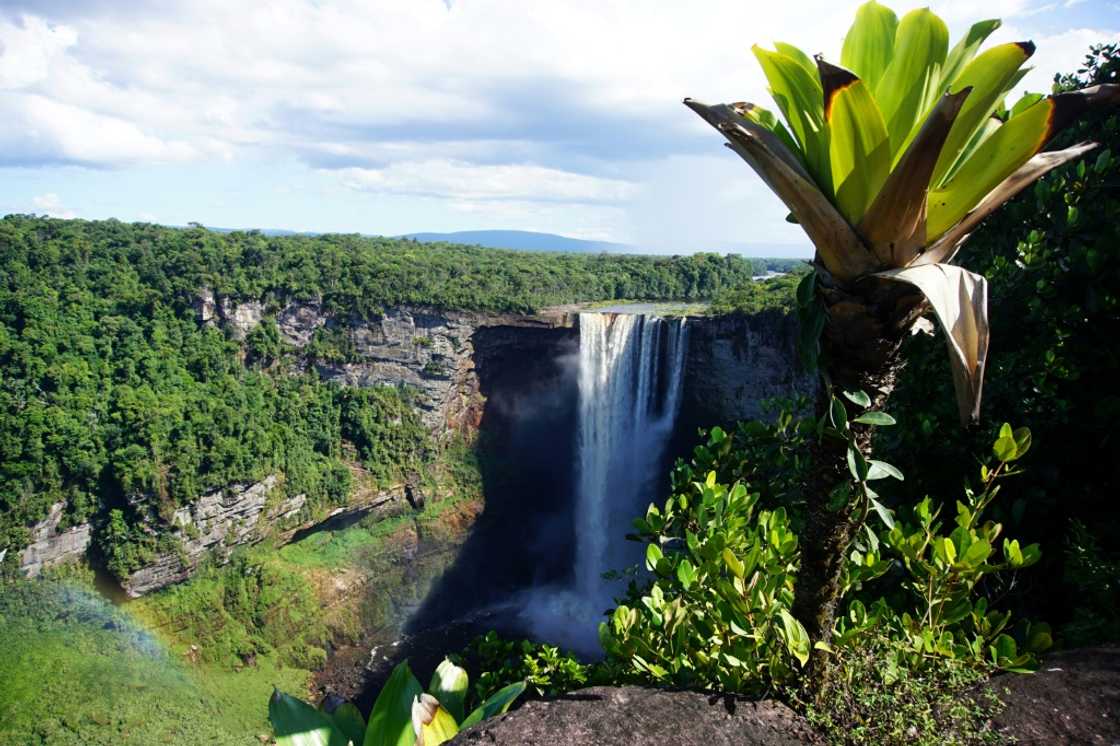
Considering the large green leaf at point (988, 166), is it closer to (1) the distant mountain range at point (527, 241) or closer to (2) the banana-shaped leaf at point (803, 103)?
(2) the banana-shaped leaf at point (803, 103)

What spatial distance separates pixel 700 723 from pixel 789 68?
1.77 meters

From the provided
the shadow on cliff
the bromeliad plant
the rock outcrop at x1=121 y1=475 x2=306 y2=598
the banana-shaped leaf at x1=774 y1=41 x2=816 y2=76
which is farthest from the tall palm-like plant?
the rock outcrop at x1=121 y1=475 x2=306 y2=598

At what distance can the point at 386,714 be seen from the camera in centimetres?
230

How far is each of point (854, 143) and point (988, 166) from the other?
31 centimetres

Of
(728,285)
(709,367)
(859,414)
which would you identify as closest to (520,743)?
(859,414)

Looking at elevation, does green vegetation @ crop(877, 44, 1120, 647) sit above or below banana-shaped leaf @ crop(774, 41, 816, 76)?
below

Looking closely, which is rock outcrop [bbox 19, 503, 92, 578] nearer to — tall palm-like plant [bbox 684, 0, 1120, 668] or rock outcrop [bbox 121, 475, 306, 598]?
rock outcrop [bbox 121, 475, 306, 598]

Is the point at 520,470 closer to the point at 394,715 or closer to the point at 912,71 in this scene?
the point at 394,715

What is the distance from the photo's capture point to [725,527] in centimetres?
252

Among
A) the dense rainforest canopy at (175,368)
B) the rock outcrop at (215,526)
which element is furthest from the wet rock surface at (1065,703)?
the rock outcrop at (215,526)

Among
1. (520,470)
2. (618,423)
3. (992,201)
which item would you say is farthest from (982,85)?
(520,470)

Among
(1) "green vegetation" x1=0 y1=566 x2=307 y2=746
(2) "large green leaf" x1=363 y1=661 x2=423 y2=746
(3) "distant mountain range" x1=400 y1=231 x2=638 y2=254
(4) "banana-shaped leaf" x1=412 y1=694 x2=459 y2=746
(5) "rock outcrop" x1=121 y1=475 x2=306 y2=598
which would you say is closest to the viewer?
(4) "banana-shaped leaf" x1=412 y1=694 x2=459 y2=746

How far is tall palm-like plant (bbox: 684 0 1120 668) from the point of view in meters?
1.37

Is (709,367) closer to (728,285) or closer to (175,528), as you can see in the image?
(728,285)
